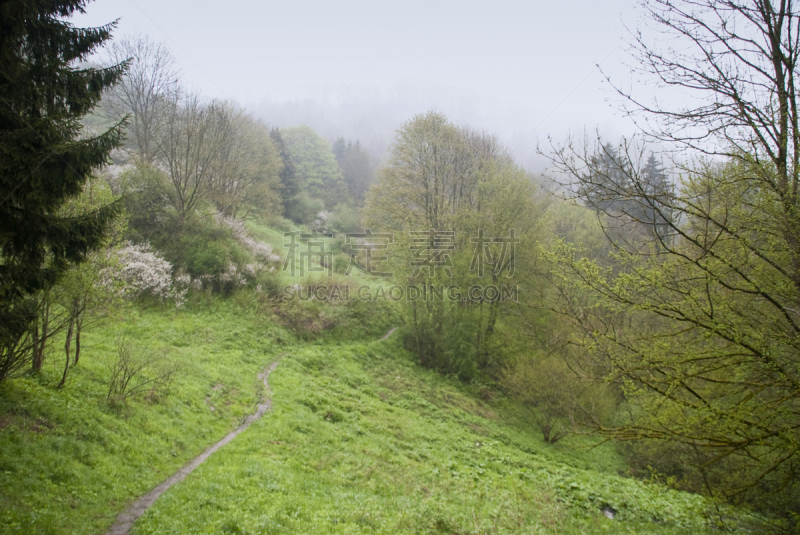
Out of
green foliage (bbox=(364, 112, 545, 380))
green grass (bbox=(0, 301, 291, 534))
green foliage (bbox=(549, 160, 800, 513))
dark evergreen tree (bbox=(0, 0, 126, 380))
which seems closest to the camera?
green foliage (bbox=(549, 160, 800, 513))

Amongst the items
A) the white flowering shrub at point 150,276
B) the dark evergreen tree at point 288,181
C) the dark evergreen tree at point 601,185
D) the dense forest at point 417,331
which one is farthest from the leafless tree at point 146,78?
the dark evergreen tree at point 601,185

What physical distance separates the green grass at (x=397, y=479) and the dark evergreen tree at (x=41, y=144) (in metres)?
4.92

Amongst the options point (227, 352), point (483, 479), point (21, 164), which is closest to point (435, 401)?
point (483, 479)

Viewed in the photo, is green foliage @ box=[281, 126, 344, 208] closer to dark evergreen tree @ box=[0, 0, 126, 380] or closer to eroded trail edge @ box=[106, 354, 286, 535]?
eroded trail edge @ box=[106, 354, 286, 535]

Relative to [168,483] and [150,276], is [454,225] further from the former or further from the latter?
[168,483]

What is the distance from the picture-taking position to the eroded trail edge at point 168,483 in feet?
21.7

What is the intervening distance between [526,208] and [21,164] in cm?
2059

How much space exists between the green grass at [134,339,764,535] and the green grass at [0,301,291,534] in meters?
0.93

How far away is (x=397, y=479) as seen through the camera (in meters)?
10.4

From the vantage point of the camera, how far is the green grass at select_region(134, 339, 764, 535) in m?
7.71

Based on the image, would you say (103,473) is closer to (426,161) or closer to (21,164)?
(21,164)

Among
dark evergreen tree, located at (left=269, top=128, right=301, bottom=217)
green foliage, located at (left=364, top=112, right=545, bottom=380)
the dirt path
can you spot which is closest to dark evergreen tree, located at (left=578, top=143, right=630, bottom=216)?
the dirt path

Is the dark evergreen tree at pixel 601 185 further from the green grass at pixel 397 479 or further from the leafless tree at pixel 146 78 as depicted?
the leafless tree at pixel 146 78

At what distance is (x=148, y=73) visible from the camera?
25.7 meters
